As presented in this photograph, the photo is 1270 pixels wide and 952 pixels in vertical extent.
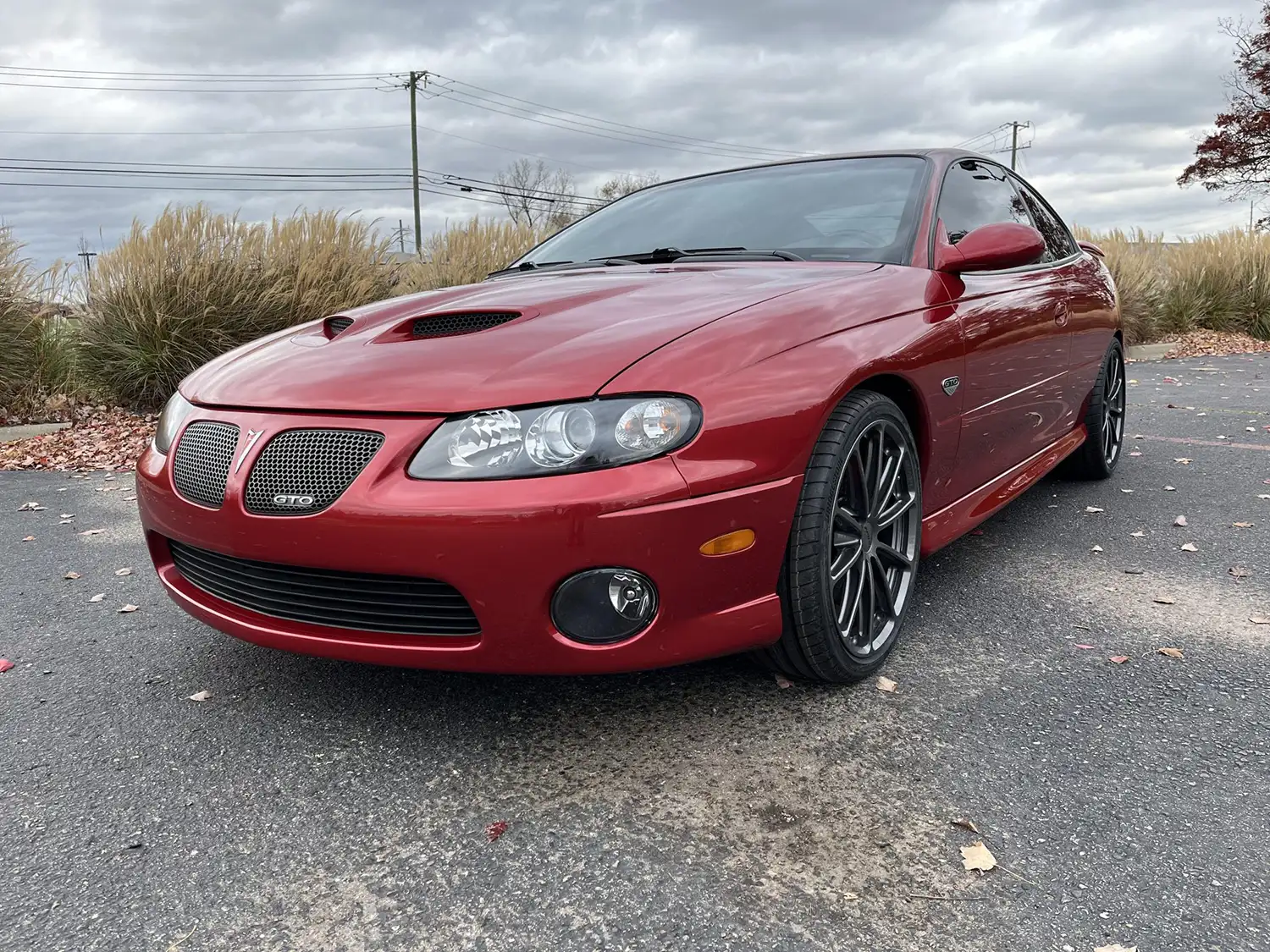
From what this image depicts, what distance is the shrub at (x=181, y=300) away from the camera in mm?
7238

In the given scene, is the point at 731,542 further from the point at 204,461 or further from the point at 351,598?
the point at 204,461

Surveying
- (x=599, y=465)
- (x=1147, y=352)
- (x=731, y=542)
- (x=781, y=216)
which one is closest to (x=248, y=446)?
(x=599, y=465)

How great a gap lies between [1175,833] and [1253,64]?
77.9ft

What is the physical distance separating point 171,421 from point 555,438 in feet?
3.71

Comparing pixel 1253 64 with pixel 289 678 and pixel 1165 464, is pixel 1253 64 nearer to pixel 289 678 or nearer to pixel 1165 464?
pixel 1165 464

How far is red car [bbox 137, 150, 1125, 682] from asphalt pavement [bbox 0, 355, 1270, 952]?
0.27 metres

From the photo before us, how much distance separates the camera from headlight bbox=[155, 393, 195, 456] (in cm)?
229

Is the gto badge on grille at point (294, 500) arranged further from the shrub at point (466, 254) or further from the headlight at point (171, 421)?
the shrub at point (466, 254)

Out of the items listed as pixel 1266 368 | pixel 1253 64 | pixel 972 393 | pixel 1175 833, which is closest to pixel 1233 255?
pixel 1266 368

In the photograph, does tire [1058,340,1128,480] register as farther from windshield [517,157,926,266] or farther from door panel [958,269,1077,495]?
windshield [517,157,926,266]

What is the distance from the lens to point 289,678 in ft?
8.14

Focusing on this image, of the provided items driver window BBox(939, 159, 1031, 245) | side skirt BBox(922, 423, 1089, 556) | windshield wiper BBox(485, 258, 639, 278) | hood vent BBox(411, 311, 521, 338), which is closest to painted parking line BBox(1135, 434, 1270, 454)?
side skirt BBox(922, 423, 1089, 556)

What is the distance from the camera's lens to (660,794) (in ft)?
6.26

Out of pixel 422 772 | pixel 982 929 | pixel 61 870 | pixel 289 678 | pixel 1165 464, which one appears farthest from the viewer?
pixel 1165 464
